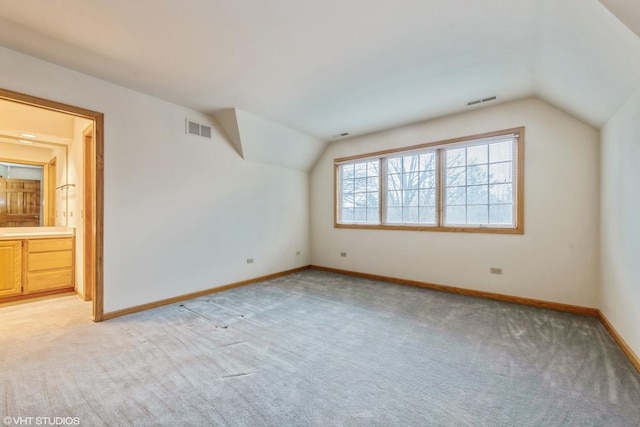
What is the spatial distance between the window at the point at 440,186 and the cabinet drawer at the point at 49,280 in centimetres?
444

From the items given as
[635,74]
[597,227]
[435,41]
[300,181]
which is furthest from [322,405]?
[300,181]

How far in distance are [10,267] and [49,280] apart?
448mm

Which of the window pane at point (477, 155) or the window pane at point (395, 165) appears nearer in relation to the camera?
the window pane at point (477, 155)

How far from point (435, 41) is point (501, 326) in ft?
9.39

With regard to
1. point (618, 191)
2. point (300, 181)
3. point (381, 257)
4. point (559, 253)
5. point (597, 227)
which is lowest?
point (381, 257)

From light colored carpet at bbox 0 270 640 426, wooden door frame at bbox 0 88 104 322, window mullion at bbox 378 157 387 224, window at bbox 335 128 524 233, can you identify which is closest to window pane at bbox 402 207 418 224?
window at bbox 335 128 524 233

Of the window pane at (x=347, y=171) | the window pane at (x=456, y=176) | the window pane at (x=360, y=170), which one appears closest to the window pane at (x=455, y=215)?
the window pane at (x=456, y=176)

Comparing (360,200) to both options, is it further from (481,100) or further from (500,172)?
(481,100)

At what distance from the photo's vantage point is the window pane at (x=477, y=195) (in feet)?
12.6

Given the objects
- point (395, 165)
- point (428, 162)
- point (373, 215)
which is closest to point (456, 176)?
point (428, 162)

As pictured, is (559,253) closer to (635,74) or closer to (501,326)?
(501,326)

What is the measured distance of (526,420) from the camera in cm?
152

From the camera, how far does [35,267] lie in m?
3.72

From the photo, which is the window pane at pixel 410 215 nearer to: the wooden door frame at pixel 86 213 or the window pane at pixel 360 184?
the window pane at pixel 360 184
